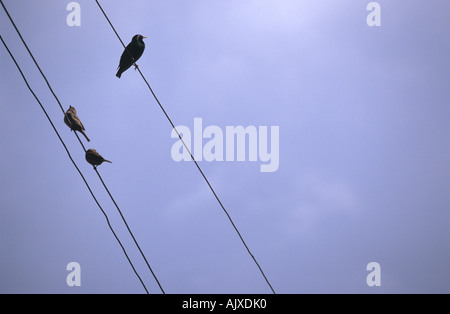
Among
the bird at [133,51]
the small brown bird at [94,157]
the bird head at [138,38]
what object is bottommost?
the small brown bird at [94,157]

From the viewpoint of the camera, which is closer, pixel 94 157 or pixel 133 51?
pixel 94 157

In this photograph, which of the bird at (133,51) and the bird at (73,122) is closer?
the bird at (73,122)

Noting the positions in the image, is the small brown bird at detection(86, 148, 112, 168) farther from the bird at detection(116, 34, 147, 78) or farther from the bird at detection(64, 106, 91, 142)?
the bird at detection(116, 34, 147, 78)

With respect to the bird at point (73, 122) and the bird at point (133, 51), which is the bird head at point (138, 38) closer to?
Answer: the bird at point (133, 51)

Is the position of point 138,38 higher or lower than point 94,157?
higher

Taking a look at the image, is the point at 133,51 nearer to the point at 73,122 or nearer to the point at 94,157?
the point at 73,122

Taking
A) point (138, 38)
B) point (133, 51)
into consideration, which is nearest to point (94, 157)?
point (133, 51)

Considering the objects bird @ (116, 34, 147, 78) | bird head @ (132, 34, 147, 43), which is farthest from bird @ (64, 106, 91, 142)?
bird head @ (132, 34, 147, 43)

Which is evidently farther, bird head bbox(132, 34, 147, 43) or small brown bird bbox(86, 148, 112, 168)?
bird head bbox(132, 34, 147, 43)

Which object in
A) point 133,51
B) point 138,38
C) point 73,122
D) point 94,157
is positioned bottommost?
point 94,157

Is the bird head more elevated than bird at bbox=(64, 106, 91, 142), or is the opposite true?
the bird head

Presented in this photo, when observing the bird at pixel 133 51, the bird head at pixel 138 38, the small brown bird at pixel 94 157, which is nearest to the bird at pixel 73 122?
the small brown bird at pixel 94 157

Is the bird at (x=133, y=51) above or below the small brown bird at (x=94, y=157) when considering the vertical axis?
above
